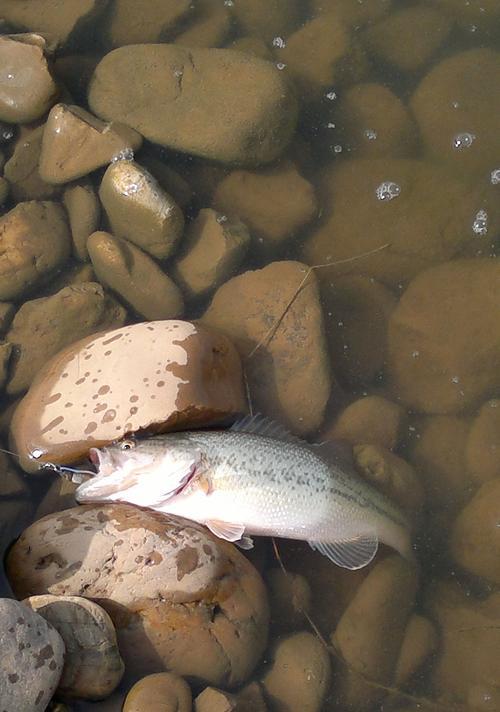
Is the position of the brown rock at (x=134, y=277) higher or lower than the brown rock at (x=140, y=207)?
lower

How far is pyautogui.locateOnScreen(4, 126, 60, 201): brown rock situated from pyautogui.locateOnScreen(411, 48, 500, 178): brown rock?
11.4 feet

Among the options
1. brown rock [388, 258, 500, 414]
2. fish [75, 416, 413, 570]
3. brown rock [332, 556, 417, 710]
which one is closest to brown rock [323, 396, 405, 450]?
brown rock [388, 258, 500, 414]

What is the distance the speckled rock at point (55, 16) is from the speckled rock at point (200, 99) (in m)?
0.44

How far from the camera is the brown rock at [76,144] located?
5621 mm

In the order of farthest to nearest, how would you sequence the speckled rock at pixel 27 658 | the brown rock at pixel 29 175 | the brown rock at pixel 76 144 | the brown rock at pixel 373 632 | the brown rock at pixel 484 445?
the brown rock at pixel 29 175 → the brown rock at pixel 76 144 → the brown rock at pixel 484 445 → the brown rock at pixel 373 632 → the speckled rock at pixel 27 658

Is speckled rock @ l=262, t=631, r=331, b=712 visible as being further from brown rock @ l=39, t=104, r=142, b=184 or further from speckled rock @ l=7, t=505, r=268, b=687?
brown rock @ l=39, t=104, r=142, b=184

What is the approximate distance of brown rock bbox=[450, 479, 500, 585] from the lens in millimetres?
5273

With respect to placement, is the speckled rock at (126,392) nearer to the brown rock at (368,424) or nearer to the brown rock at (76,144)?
the brown rock at (368,424)

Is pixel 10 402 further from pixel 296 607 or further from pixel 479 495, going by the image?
pixel 479 495

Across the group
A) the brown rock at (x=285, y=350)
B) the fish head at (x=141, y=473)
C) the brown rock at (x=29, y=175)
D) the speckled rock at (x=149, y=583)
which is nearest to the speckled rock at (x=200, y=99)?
the brown rock at (x=29, y=175)

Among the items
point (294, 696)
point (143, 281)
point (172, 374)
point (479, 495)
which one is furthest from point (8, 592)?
point (479, 495)

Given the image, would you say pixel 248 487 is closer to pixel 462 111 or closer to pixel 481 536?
pixel 481 536

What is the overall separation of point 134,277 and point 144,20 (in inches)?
110

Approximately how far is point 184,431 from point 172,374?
1.38ft
